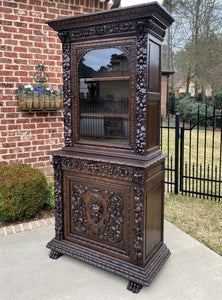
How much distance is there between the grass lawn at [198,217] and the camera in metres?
3.20

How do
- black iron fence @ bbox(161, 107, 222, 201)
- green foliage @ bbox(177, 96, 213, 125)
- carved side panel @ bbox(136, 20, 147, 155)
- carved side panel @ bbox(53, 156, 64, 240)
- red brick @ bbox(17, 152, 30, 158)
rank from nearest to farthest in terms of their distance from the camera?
carved side panel @ bbox(136, 20, 147, 155) < carved side panel @ bbox(53, 156, 64, 240) < red brick @ bbox(17, 152, 30, 158) < black iron fence @ bbox(161, 107, 222, 201) < green foliage @ bbox(177, 96, 213, 125)

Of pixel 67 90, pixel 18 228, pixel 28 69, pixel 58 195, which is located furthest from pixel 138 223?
pixel 28 69

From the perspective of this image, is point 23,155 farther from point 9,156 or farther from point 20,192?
point 20,192

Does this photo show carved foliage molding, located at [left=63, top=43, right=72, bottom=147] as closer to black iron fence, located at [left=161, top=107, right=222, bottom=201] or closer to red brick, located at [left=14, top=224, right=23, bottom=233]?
black iron fence, located at [left=161, top=107, right=222, bottom=201]

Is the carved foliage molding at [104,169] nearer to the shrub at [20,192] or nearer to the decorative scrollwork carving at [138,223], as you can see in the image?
the decorative scrollwork carving at [138,223]

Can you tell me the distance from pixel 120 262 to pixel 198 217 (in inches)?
69.5

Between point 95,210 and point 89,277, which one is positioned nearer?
point 89,277

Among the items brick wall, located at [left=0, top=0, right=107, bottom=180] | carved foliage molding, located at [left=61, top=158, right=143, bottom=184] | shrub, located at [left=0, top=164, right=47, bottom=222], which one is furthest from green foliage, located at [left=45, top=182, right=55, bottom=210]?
carved foliage molding, located at [left=61, top=158, right=143, bottom=184]

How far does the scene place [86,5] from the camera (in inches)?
166

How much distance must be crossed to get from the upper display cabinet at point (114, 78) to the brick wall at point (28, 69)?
1437mm

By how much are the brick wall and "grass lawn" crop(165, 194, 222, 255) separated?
1954 mm

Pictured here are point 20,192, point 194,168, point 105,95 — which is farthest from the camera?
point 194,168

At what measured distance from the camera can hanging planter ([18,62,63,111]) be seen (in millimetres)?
3656

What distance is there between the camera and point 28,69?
383cm
